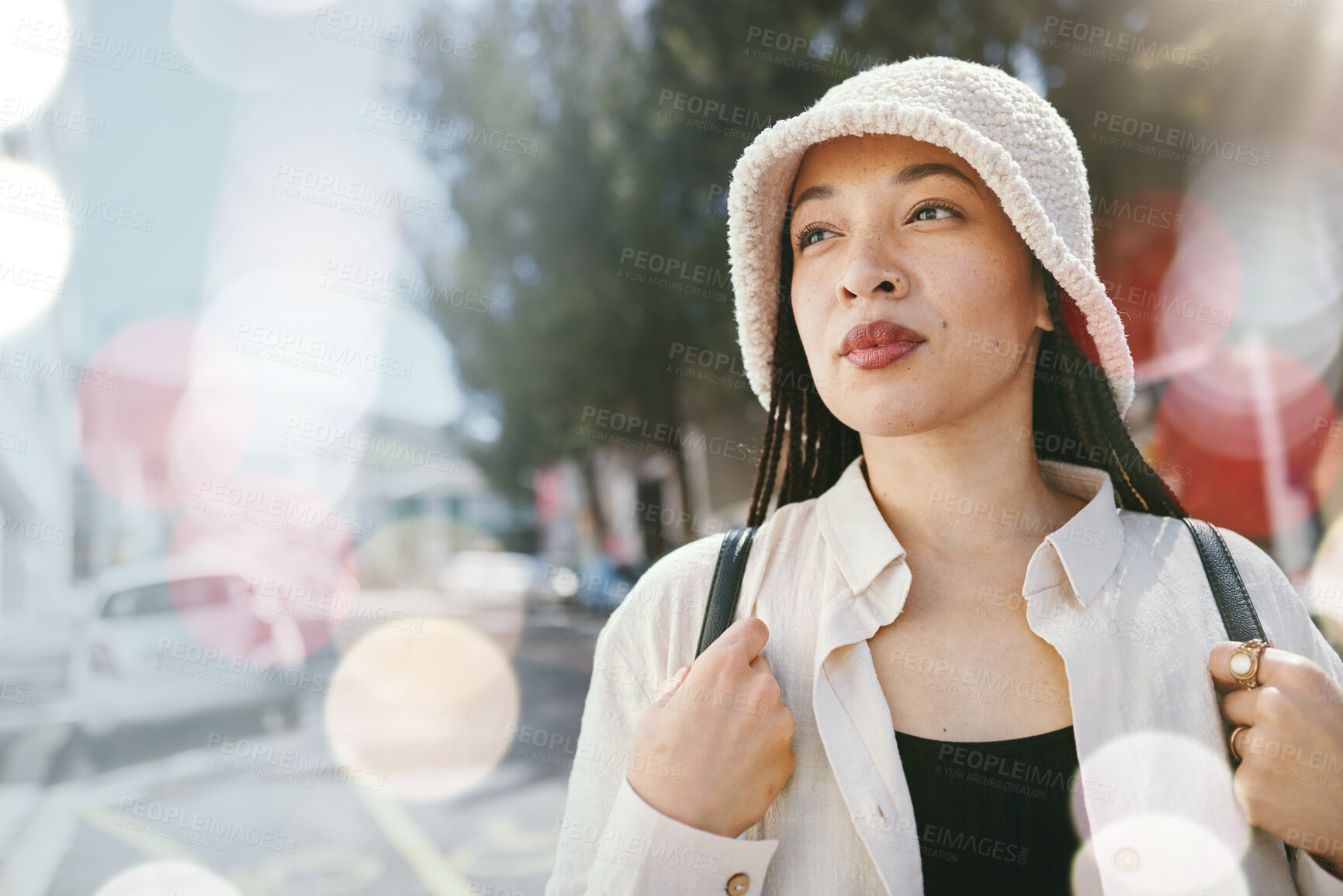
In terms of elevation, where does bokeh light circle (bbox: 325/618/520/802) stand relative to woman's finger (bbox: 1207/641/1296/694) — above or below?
below

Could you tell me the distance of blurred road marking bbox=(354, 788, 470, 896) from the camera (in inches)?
188

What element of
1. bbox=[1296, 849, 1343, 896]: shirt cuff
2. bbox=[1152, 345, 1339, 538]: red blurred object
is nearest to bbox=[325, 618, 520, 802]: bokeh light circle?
bbox=[1296, 849, 1343, 896]: shirt cuff

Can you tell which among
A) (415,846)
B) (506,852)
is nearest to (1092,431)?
(506,852)

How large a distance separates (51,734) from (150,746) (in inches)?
80.1

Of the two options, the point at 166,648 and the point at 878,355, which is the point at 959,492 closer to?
the point at 878,355

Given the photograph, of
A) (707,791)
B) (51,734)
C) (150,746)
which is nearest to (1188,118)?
(707,791)

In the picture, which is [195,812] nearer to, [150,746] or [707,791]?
[150,746]

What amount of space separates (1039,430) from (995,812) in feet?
2.98

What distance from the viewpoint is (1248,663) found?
134cm

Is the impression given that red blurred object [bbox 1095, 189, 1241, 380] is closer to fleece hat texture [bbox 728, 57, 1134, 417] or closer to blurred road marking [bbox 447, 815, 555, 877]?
blurred road marking [bbox 447, 815, 555, 877]

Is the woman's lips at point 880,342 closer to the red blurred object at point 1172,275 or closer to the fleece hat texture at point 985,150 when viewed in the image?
the fleece hat texture at point 985,150

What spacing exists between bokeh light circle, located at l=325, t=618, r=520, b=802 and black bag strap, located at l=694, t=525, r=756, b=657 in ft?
18.5

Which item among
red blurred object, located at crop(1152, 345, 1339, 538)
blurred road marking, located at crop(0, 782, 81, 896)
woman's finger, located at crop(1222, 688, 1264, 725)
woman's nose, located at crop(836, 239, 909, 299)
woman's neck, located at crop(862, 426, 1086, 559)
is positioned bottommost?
blurred road marking, located at crop(0, 782, 81, 896)

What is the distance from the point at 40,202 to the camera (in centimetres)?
657
